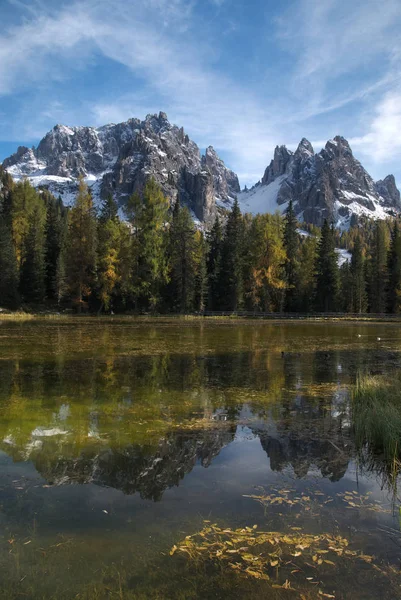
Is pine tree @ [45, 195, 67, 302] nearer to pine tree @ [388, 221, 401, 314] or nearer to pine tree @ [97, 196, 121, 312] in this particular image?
pine tree @ [97, 196, 121, 312]

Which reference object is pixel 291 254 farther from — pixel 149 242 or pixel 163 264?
pixel 149 242

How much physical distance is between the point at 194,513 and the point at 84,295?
50.3m

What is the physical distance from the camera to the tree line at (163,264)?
5141 cm

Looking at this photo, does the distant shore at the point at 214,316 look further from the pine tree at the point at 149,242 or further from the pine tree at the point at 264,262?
the pine tree at the point at 264,262

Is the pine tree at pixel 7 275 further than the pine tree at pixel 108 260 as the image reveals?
No

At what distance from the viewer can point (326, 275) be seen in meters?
66.0

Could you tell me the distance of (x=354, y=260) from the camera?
A: 255 feet

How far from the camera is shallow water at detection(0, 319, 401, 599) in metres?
4.00

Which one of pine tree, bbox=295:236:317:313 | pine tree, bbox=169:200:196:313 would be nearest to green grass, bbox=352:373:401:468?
pine tree, bbox=169:200:196:313

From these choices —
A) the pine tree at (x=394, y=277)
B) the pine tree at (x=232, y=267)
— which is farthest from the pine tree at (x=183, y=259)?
the pine tree at (x=394, y=277)

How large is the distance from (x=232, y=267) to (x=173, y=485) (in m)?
58.8

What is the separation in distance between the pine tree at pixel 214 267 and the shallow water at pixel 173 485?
5336cm

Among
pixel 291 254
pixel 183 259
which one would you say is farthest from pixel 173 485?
pixel 291 254

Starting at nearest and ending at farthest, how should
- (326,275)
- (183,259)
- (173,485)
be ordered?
(173,485) < (183,259) < (326,275)
